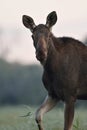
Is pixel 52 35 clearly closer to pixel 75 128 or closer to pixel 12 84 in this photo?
pixel 75 128

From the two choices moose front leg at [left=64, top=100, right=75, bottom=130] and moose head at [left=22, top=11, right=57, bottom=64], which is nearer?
moose head at [left=22, top=11, right=57, bottom=64]

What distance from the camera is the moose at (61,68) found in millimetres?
19328

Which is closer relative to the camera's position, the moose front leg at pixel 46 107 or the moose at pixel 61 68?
the moose at pixel 61 68

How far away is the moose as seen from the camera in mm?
19328

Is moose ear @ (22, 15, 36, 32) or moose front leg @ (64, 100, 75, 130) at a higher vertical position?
moose ear @ (22, 15, 36, 32)

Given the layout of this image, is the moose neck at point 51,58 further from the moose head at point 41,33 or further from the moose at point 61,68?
the moose head at point 41,33

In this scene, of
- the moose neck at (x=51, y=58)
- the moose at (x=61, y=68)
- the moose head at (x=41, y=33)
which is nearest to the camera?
the moose head at (x=41, y=33)

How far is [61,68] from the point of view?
19.5 meters

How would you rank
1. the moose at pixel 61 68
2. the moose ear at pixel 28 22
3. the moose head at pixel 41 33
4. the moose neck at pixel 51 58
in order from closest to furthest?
the moose head at pixel 41 33 < the moose at pixel 61 68 < the moose neck at pixel 51 58 < the moose ear at pixel 28 22

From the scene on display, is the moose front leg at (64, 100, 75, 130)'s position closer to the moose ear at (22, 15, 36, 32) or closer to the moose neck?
the moose neck

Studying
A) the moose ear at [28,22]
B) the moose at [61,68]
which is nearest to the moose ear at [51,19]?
the moose at [61,68]

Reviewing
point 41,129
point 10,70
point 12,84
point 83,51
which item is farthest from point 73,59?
point 10,70

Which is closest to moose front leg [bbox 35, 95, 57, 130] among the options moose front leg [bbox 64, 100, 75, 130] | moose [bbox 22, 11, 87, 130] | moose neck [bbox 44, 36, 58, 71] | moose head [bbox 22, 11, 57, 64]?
moose [bbox 22, 11, 87, 130]

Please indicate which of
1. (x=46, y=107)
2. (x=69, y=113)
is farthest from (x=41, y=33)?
(x=69, y=113)
